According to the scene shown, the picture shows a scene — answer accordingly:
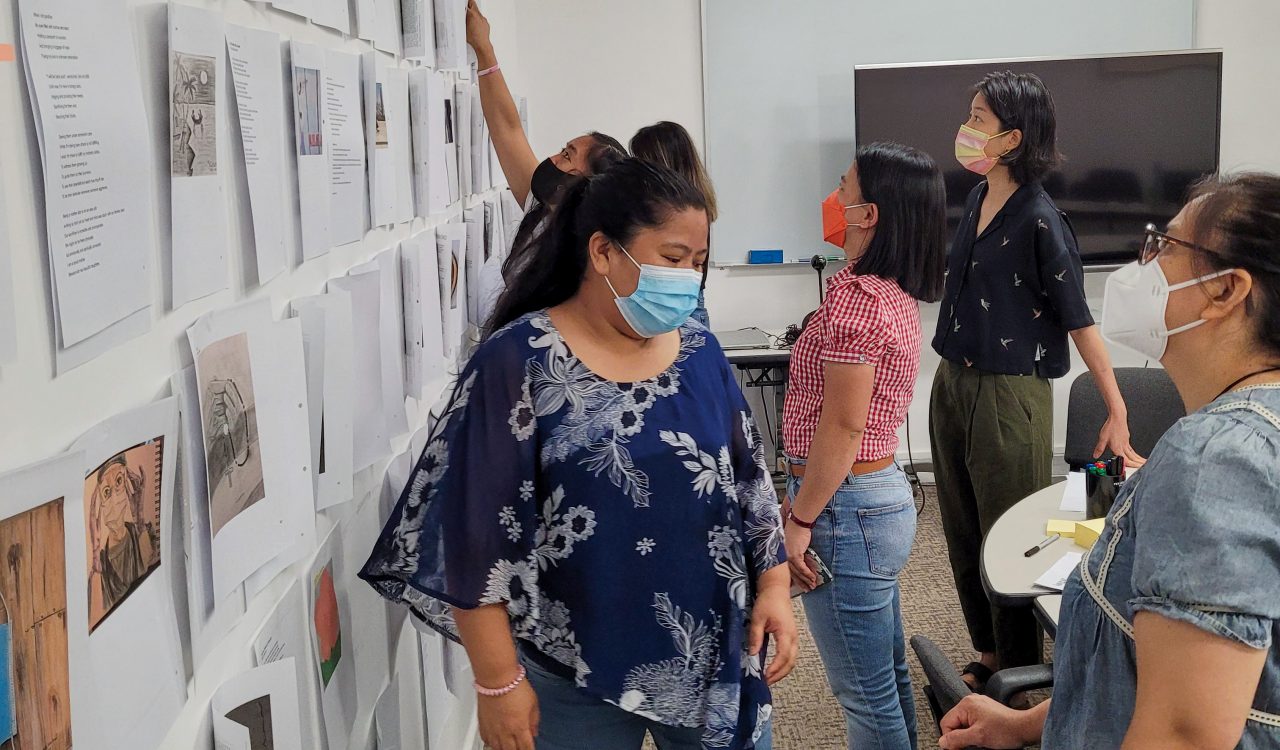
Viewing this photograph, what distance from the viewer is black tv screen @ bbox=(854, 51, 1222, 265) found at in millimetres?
4191

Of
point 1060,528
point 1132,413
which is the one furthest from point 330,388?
point 1132,413

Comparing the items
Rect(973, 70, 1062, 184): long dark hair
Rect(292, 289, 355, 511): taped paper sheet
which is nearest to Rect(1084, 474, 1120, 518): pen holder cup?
Rect(973, 70, 1062, 184): long dark hair

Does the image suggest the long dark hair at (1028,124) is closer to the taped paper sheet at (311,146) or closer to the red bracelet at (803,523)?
the red bracelet at (803,523)

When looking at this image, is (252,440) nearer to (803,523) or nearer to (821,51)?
(803,523)

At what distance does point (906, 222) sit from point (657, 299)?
0.81 meters

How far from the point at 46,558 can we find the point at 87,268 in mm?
178

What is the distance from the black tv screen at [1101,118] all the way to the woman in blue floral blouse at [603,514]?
3102 mm

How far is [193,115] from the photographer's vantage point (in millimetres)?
826

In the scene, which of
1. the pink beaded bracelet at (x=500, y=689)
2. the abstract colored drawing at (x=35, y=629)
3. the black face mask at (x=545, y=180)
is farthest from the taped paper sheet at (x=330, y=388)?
the black face mask at (x=545, y=180)

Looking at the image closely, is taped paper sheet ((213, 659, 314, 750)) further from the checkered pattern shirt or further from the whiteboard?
the whiteboard

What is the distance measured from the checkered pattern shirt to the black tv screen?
2466 millimetres

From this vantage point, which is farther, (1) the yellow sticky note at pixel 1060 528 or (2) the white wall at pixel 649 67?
(2) the white wall at pixel 649 67

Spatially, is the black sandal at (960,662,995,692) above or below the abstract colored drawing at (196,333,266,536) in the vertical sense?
below

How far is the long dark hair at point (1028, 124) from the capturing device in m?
2.62
